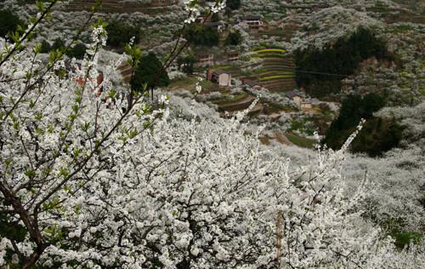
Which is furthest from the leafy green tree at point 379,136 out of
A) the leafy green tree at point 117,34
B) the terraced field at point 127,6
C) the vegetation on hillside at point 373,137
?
the terraced field at point 127,6

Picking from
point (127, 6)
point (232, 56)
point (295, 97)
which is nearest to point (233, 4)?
point (127, 6)

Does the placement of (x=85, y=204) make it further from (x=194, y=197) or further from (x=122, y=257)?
Result: (x=194, y=197)

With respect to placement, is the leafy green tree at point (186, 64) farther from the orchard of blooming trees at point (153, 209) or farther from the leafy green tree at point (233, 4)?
the orchard of blooming trees at point (153, 209)

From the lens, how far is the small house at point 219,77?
179 ft

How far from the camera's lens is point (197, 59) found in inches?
2527

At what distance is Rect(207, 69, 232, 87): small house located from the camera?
5459 centimetres

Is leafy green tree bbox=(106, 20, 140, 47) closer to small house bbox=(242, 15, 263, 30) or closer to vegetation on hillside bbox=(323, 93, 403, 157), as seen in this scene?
small house bbox=(242, 15, 263, 30)

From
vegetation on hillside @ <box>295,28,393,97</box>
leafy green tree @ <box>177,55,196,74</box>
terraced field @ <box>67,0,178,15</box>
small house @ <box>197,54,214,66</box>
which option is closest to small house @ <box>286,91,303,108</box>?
vegetation on hillside @ <box>295,28,393,97</box>

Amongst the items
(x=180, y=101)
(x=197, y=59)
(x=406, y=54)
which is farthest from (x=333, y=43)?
(x=180, y=101)

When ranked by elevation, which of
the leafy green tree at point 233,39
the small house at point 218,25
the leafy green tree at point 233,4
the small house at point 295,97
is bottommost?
the small house at point 295,97

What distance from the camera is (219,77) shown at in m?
55.0

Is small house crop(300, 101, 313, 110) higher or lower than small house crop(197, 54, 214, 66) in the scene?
lower

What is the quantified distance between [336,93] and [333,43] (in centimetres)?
1516

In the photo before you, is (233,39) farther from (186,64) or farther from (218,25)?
(186,64)
